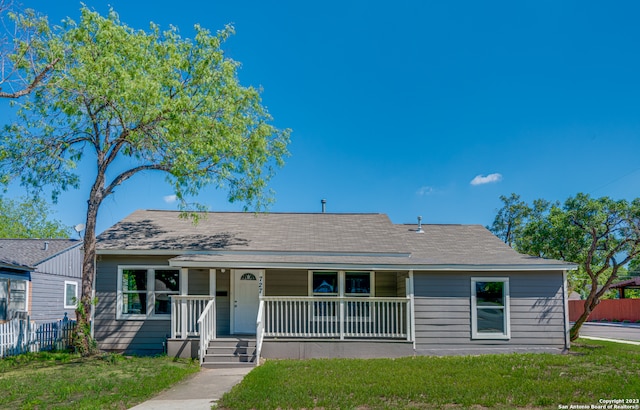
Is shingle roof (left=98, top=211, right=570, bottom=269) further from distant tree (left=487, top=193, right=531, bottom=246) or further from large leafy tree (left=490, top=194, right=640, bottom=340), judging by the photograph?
distant tree (left=487, top=193, right=531, bottom=246)

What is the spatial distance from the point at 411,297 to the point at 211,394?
A: 612 cm

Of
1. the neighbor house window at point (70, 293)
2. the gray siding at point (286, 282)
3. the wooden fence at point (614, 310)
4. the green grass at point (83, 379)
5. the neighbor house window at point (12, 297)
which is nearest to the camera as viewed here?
the green grass at point (83, 379)

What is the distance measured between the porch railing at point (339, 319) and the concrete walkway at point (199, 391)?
2.06m

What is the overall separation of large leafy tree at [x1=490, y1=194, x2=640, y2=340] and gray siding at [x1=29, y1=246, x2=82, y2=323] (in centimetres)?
1689

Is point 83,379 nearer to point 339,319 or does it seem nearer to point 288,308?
point 288,308

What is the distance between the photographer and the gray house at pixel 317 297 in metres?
13.0

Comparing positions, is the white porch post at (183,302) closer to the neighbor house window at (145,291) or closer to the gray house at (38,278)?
the neighbor house window at (145,291)

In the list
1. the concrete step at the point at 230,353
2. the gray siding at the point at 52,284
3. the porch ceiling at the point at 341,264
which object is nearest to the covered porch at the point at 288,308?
the concrete step at the point at 230,353

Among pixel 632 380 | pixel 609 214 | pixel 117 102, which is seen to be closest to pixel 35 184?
pixel 117 102

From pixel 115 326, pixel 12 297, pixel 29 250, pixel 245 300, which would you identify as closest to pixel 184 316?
pixel 245 300

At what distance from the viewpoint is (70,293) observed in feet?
79.3

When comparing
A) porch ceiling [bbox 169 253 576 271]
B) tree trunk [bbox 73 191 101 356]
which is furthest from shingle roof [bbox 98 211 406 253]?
porch ceiling [bbox 169 253 576 271]

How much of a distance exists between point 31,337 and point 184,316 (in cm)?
517

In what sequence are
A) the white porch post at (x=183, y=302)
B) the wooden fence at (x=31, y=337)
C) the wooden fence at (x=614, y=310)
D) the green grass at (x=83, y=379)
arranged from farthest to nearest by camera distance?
1. the wooden fence at (x=614, y=310)
2. the wooden fence at (x=31, y=337)
3. the white porch post at (x=183, y=302)
4. the green grass at (x=83, y=379)
